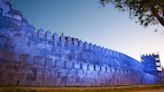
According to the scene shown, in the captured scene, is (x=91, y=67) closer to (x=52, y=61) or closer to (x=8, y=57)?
(x=52, y=61)

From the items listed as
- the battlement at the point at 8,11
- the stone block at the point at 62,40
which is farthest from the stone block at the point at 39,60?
the battlement at the point at 8,11

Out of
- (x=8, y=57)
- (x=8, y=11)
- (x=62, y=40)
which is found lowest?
(x=8, y=57)

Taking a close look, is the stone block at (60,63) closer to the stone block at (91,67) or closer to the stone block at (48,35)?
the stone block at (48,35)

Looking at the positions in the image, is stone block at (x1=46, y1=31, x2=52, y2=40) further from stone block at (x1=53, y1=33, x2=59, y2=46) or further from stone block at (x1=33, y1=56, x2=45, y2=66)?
stone block at (x1=33, y1=56, x2=45, y2=66)

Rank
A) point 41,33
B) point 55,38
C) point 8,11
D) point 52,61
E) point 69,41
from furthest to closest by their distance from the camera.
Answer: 1. point 69,41
2. point 55,38
3. point 52,61
4. point 41,33
5. point 8,11

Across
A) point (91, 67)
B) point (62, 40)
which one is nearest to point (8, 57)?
point (62, 40)

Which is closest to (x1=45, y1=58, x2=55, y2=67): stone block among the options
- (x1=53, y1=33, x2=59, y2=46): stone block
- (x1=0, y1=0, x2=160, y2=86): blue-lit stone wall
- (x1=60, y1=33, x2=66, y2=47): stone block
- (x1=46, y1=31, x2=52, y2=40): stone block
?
(x1=0, y1=0, x2=160, y2=86): blue-lit stone wall

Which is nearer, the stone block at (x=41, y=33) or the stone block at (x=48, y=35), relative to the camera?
the stone block at (x=41, y=33)

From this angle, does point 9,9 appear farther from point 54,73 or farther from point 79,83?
point 79,83

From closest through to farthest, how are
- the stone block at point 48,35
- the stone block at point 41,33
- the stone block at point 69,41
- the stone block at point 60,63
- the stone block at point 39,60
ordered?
the stone block at point 39,60 < the stone block at point 41,33 < the stone block at point 48,35 < the stone block at point 60,63 < the stone block at point 69,41

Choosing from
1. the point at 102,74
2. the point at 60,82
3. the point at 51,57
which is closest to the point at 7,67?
the point at 51,57

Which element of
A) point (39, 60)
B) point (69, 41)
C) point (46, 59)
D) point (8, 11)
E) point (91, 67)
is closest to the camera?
point (8, 11)

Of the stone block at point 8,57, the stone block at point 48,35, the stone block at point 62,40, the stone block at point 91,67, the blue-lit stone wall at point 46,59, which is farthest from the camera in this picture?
the stone block at point 91,67

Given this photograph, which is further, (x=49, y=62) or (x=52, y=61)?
(x=52, y=61)
